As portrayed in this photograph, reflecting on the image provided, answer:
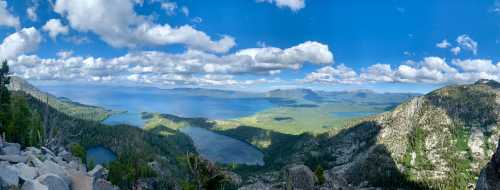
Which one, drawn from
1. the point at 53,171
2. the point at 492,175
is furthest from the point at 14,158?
the point at 492,175

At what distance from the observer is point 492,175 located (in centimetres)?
2966

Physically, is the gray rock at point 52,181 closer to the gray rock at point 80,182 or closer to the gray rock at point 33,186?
the gray rock at point 33,186

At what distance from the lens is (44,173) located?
43.1m

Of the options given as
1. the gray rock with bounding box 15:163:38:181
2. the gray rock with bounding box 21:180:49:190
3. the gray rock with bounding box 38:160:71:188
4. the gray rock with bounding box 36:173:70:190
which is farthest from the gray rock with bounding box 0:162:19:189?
the gray rock with bounding box 38:160:71:188

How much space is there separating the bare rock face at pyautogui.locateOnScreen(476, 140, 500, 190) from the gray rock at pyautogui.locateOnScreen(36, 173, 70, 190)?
4239 cm

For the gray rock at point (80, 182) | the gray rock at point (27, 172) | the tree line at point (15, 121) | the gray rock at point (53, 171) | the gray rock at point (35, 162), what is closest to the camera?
the gray rock at point (27, 172)

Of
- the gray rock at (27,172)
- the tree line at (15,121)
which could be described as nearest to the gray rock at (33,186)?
the gray rock at (27,172)

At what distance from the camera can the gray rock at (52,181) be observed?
39634mm

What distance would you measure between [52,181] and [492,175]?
142 feet

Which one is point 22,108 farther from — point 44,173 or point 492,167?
point 492,167

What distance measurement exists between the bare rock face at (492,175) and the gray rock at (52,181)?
42.4m

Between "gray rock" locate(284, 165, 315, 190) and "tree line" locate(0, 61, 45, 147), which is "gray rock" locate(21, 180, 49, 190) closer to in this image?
"tree line" locate(0, 61, 45, 147)

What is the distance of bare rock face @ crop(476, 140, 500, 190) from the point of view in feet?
96.0

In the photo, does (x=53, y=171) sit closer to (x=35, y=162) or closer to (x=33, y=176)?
(x=35, y=162)
